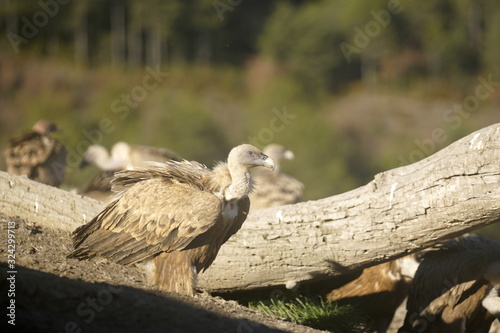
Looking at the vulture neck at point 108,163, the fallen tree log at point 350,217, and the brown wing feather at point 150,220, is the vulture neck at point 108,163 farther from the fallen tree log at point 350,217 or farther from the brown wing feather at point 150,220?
the brown wing feather at point 150,220

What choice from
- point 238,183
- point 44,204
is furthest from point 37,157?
point 238,183

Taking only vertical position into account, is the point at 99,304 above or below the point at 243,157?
below

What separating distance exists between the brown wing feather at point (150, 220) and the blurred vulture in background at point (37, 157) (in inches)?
219

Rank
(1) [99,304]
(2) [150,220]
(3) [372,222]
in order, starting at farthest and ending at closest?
(3) [372,222]
(2) [150,220]
(1) [99,304]

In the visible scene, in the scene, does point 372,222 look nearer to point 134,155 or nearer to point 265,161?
point 265,161

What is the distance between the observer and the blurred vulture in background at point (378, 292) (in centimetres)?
827

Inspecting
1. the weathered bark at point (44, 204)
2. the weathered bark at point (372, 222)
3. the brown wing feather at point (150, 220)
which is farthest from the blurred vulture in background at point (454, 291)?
the weathered bark at point (44, 204)

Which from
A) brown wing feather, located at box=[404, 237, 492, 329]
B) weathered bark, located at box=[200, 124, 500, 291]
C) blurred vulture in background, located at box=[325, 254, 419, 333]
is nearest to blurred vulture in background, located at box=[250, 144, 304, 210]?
blurred vulture in background, located at box=[325, 254, 419, 333]

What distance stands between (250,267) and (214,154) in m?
54.3

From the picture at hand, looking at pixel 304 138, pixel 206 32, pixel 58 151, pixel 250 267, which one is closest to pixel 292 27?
pixel 206 32

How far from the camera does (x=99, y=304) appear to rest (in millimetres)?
5398

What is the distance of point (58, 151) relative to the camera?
478 inches

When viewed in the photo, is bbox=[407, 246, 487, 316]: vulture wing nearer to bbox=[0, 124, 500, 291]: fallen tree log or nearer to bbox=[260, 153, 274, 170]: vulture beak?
bbox=[0, 124, 500, 291]: fallen tree log

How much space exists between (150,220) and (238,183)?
0.83 m
